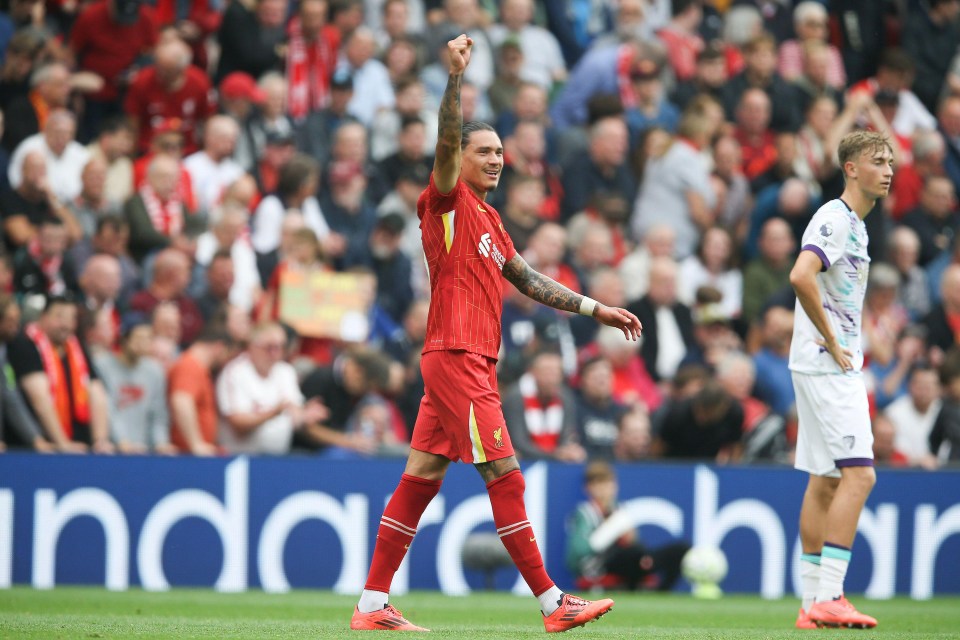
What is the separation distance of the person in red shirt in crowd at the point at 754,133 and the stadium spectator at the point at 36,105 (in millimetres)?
7667

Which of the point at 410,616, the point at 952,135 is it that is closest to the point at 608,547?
the point at 410,616

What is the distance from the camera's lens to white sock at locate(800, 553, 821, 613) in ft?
30.9

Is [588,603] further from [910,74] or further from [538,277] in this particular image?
[910,74]

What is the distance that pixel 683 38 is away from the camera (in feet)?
62.8

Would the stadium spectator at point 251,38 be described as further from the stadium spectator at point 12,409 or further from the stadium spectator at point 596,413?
the stadium spectator at point 596,413

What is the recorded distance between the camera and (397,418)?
1404 centimetres

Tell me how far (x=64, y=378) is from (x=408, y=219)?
4.44 metres

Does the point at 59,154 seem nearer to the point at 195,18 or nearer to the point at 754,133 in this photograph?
the point at 195,18

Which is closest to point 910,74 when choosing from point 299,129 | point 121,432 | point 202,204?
point 299,129

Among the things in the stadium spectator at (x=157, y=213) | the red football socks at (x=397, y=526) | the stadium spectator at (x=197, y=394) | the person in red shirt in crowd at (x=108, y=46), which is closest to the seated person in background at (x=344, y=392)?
the stadium spectator at (x=197, y=394)

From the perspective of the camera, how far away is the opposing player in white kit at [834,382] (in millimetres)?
9094

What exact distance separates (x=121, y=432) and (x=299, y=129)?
14.6 ft

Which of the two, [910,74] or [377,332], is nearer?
[377,332]

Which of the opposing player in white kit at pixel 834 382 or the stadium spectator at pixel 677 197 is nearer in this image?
the opposing player in white kit at pixel 834 382
